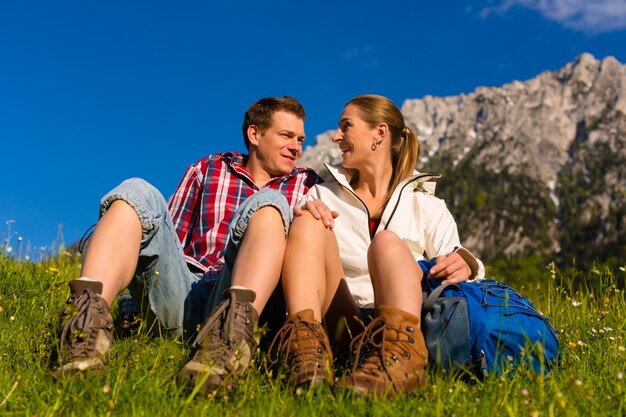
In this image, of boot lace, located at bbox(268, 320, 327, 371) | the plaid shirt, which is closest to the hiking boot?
boot lace, located at bbox(268, 320, 327, 371)

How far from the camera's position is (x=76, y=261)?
9.02 meters

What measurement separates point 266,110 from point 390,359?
3.80m

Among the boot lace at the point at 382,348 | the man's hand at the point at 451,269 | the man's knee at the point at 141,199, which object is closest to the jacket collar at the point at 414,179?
the man's hand at the point at 451,269

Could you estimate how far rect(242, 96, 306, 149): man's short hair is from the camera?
6.48 m

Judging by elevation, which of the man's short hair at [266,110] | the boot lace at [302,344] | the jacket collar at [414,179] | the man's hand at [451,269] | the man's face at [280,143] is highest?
the man's short hair at [266,110]

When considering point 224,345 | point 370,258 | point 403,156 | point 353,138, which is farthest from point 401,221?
point 224,345

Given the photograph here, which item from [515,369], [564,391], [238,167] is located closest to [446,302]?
[515,369]

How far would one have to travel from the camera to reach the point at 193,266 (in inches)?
207

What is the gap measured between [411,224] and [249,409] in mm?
2609

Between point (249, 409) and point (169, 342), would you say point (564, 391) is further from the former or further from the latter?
point (169, 342)

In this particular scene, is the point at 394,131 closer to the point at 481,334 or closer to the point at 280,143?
the point at 280,143

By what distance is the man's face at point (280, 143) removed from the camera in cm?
618

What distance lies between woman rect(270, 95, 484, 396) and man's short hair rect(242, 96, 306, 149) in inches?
38.5

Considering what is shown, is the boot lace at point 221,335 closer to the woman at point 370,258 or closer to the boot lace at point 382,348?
the woman at point 370,258
